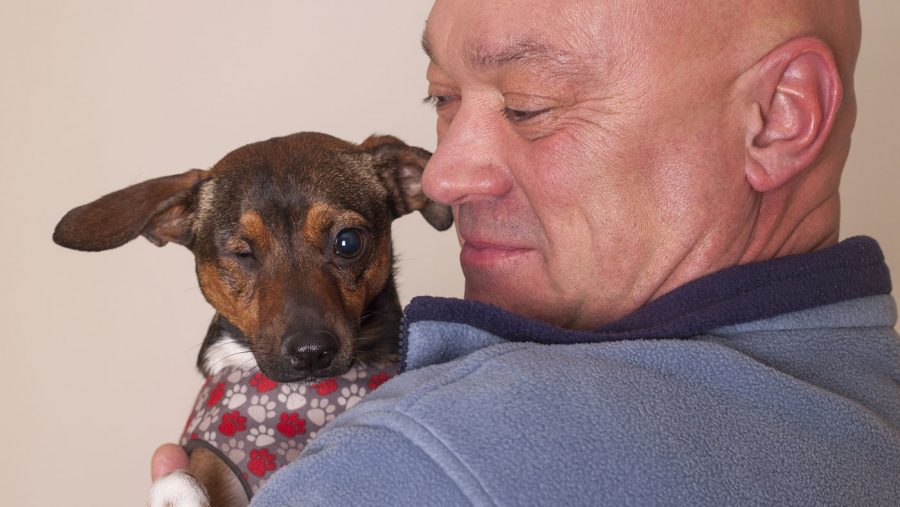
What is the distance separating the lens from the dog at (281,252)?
2182mm

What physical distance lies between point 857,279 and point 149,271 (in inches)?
117

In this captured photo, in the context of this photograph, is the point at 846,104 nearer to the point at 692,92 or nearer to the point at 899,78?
the point at 692,92

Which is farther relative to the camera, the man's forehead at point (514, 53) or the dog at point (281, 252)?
the dog at point (281, 252)

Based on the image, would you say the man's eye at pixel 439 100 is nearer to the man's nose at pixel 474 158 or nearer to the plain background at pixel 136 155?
the man's nose at pixel 474 158

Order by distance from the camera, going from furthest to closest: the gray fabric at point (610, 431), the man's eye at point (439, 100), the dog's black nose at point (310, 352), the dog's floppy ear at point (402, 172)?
the dog's floppy ear at point (402, 172) < the dog's black nose at point (310, 352) < the man's eye at point (439, 100) < the gray fabric at point (610, 431)

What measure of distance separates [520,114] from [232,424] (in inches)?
38.9

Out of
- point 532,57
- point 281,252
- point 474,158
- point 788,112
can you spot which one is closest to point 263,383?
point 281,252

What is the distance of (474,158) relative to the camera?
1.69m

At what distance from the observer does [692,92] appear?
1.49 meters

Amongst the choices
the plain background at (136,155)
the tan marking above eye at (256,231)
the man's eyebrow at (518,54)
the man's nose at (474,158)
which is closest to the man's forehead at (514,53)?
the man's eyebrow at (518,54)

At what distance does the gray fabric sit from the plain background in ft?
8.03

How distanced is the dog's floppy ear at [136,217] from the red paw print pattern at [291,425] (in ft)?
2.08

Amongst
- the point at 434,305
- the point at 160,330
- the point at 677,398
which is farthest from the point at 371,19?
the point at 677,398

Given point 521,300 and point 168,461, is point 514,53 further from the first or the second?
point 168,461
